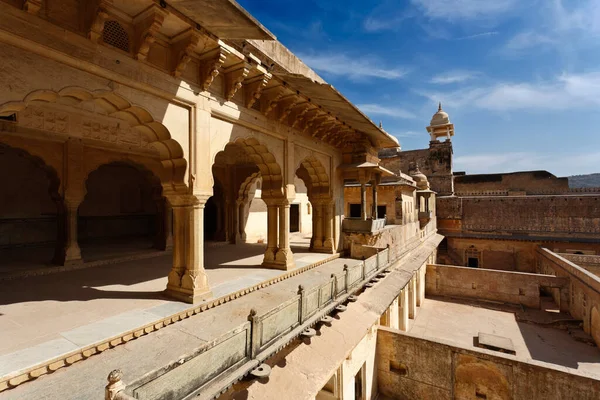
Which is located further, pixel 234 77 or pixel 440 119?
pixel 440 119

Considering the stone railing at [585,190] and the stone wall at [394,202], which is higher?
the stone railing at [585,190]

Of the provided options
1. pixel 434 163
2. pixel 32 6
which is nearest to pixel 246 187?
pixel 32 6

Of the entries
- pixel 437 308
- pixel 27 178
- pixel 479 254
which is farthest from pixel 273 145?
pixel 479 254

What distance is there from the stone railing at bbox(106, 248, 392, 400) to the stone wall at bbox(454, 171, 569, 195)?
33.3m

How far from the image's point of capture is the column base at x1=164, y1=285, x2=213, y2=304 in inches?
195

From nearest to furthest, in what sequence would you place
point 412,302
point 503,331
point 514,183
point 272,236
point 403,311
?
point 272,236 < point 403,311 < point 503,331 < point 412,302 < point 514,183

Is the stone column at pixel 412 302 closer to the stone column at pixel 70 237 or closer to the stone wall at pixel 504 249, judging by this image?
the stone column at pixel 70 237

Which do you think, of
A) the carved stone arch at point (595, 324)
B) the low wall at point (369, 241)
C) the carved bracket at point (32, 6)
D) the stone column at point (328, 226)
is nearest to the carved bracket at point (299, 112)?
the stone column at point (328, 226)

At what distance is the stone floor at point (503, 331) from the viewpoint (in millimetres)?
10977

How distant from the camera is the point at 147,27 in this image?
4.02m

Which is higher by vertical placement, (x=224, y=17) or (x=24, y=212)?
(x=224, y=17)

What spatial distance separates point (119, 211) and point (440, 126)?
3157 centimetres

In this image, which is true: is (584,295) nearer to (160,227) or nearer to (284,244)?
(284,244)

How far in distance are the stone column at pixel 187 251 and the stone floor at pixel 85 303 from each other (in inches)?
11.3
